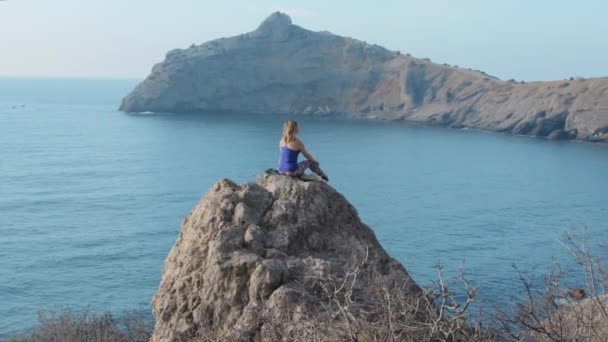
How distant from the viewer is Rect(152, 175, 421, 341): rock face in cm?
1045

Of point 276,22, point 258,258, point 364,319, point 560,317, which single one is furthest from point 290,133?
point 276,22

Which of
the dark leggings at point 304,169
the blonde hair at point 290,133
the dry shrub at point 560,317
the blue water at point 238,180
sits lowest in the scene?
the blue water at point 238,180

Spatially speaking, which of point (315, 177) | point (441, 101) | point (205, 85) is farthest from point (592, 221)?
point (205, 85)

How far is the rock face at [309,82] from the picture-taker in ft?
425

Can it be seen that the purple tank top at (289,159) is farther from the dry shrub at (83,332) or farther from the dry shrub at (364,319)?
the dry shrub at (83,332)

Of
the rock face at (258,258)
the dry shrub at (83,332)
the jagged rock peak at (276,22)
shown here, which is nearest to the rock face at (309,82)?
the jagged rock peak at (276,22)

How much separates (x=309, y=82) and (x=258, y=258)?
130 metres

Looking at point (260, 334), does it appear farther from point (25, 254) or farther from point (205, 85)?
point (205, 85)

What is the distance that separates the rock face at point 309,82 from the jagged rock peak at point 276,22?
0.19 m

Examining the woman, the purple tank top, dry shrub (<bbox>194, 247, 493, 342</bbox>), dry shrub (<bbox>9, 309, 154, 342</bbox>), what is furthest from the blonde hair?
dry shrub (<bbox>9, 309, 154, 342</bbox>)

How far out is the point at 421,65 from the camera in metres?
141

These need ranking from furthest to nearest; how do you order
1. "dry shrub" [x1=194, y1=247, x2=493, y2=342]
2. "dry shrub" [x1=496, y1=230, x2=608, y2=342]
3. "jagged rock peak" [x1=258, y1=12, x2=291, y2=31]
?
"jagged rock peak" [x1=258, y1=12, x2=291, y2=31]
"dry shrub" [x1=496, y1=230, x2=608, y2=342]
"dry shrub" [x1=194, y1=247, x2=493, y2=342]

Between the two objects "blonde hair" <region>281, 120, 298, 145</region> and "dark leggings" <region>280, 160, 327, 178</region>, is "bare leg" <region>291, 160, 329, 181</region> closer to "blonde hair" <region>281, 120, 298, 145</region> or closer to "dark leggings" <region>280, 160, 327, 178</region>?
"dark leggings" <region>280, 160, 327, 178</region>

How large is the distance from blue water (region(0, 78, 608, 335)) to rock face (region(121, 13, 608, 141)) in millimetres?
13320
